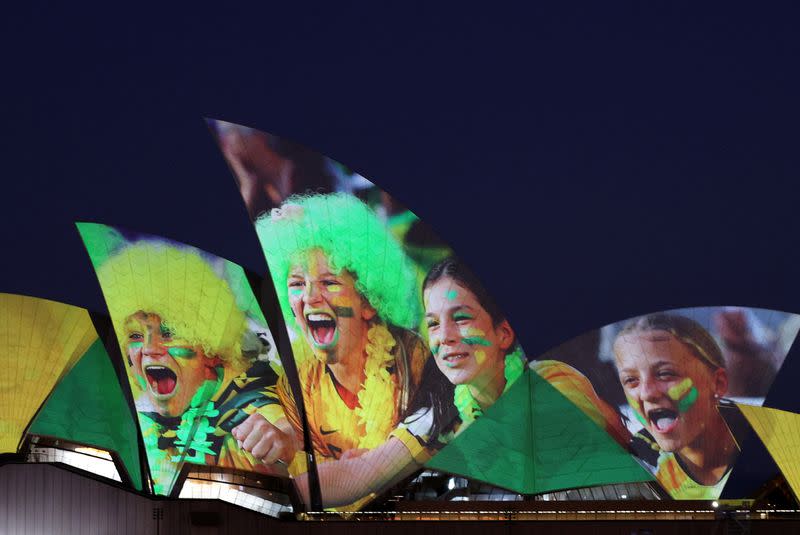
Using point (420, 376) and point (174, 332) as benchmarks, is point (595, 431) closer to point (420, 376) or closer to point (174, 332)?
point (420, 376)

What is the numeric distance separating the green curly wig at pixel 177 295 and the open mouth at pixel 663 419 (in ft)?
38.5

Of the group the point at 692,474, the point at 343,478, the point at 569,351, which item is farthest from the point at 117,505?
the point at 692,474

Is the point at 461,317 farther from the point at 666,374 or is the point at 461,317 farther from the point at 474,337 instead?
the point at 666,374

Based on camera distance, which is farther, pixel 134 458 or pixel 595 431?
pixel 134 458

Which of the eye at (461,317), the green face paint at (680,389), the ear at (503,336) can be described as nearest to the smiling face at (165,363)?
the eye at (461,317)

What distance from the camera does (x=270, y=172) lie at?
31.2m

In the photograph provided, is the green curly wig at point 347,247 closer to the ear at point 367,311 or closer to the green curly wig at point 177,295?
the ear at point 367,311

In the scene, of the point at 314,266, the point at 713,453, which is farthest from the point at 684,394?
the point at 314,266

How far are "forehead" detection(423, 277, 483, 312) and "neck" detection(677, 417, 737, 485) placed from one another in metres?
6.84

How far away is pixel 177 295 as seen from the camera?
112 feet

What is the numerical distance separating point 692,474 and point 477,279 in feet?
25.0

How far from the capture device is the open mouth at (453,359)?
106 ft

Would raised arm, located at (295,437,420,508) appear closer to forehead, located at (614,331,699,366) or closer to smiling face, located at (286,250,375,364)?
smiling face, located at (286,250,375,364)

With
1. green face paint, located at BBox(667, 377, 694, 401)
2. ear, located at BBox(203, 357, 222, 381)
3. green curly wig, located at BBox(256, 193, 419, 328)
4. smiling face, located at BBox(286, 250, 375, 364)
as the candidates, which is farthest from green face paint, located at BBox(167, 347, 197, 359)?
green face paint, located at BBox(667, 377, 694, 401)
